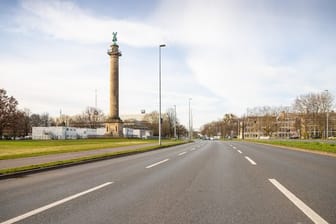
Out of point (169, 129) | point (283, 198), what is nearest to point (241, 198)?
point (283, 198)

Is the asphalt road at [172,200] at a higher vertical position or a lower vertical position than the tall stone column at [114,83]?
lower

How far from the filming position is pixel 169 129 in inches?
5025

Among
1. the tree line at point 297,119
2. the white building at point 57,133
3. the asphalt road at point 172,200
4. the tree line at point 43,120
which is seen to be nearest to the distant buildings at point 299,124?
the tree line at point 297,119

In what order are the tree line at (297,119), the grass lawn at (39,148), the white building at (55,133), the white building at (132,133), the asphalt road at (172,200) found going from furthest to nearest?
the white building at (132,133) < the white building at (55,133) < the tree line at (297,119) < the grass lawn at (39,148) < the asphalt road at (172,200)

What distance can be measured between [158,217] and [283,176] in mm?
6673

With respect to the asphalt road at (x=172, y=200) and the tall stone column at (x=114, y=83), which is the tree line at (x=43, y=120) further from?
the asphalt road at (x=172, y=200)

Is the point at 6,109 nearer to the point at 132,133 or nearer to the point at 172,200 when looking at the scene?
the point at 132,133

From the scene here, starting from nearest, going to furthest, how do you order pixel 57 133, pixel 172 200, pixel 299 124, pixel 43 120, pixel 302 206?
pixel 302 206 → pixel 172 200 → pixel 299 124 → pixel 57 133 → pixel 43 120

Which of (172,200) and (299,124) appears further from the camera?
(299,124)

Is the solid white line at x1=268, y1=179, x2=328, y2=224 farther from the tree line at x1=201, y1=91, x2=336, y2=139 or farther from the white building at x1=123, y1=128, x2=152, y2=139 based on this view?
the white building at x1=123, y1=128, x2=152, y2=139

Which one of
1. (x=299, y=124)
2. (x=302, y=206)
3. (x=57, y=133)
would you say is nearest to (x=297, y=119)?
(x=299, y=124)

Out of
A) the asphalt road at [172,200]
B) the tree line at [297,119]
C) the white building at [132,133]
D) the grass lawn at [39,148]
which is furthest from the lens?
the white building at [132,133]

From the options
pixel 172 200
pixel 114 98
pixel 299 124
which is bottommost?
pixel 172 200

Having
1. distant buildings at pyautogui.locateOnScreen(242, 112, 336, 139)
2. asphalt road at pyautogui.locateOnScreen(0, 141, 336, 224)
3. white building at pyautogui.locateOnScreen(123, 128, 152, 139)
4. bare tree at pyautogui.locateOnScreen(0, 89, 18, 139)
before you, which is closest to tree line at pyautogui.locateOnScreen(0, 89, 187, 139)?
bare tree at pyautogui.locateOnScreen(0, 89, 18, 139)
